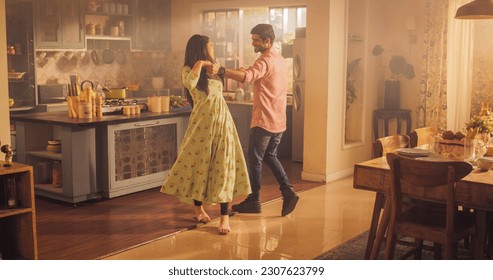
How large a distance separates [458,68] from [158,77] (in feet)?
13.1

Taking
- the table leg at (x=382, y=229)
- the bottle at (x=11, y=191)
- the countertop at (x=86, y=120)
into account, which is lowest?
the table leg at (x=382, y=229)

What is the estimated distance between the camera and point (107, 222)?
183 inches

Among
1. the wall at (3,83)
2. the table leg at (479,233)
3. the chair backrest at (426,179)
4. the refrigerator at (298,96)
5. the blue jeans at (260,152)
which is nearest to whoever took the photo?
the chair backrest at (426,179)

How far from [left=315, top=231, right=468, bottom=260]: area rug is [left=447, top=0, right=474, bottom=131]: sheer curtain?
9.61ft

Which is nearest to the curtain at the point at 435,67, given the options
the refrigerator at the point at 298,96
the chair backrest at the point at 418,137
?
the refrigerator at the point at 298,96

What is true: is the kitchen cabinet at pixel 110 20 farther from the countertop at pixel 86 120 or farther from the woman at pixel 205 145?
the woman at pixel 205 145

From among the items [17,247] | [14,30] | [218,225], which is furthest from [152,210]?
[14,30]

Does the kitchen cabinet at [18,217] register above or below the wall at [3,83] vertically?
below

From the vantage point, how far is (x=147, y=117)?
18.0ft

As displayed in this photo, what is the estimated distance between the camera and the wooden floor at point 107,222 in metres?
4.06

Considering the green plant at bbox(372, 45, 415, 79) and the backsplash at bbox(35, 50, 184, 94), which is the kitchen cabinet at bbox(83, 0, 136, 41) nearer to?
the backsplash at bbox(35, 50, 184, 94)

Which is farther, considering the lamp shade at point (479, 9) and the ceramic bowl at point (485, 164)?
the lamp shade at point (479, 9)

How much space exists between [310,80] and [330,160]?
0.81 meters

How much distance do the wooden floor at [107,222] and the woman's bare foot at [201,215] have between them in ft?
0.20
